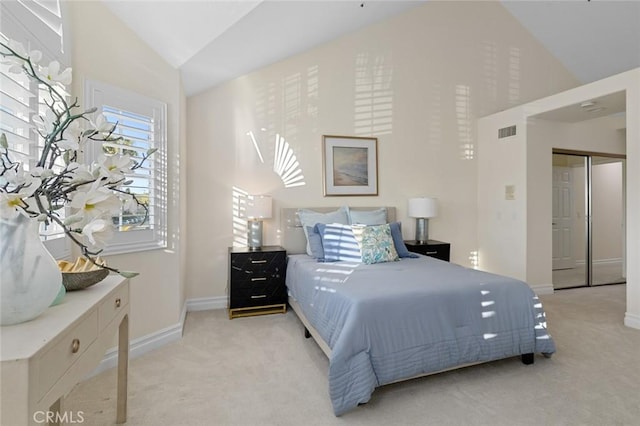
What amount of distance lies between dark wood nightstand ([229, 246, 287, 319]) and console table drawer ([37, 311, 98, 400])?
87.2 inches

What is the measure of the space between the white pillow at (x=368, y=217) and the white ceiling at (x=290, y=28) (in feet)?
6.79

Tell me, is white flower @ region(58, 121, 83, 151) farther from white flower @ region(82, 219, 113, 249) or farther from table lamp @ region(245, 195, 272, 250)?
table lamp @ region(245, 195, 272, 250)

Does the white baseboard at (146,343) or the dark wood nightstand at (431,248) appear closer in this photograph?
the white baseboard at (146,343)

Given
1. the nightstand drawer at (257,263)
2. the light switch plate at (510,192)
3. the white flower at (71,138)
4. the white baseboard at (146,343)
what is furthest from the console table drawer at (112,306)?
the light switch plate at (510,192)

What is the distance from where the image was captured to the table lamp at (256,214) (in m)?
3.68

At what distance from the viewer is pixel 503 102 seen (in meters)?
5.05

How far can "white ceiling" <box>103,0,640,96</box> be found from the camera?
2.42 metres

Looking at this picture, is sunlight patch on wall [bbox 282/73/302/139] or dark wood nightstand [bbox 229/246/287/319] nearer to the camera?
dark wood nightstand [bbox 229/246/287/319]

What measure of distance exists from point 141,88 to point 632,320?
196 inches

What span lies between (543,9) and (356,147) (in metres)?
3.47

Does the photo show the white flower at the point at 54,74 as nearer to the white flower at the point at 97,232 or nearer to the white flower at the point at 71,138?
the white flower at the point at 71,138

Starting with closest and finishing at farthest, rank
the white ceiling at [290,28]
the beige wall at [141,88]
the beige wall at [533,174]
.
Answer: the beige wall at [141,88], the white ceiling at [290,28], the beige wall at [533,174]

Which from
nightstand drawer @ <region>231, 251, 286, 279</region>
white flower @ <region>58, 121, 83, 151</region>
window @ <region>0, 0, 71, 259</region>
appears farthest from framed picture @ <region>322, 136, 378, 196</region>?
white flower @ <region>58, 121, 83, 151</region>

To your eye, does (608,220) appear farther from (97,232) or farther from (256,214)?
(97,232)
